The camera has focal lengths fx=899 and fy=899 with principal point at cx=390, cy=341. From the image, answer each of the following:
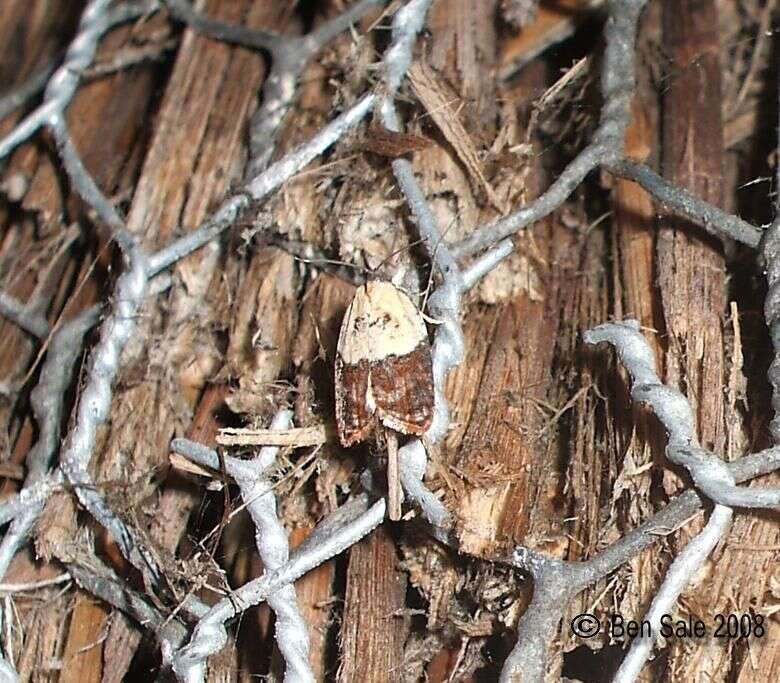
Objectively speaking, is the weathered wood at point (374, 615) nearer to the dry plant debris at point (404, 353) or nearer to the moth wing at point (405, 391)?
the dry plant debris at point (404, 353)

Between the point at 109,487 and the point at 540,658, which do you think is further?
the point at 109,487

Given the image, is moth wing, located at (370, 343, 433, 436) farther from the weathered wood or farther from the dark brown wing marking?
the weathered wood

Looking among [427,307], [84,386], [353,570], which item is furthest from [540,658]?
[84,386]

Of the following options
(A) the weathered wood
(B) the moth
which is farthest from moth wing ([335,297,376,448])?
(A) the weathered wood

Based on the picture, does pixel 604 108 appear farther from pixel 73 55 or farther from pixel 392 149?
pixel 73 55

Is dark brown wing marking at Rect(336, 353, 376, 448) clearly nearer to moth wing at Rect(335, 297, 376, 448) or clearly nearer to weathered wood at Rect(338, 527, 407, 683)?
moth wing at Rect(335, 297, 376, 448)

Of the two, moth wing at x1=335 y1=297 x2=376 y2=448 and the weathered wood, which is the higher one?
moth wing at x1=335 y1=297 x2=376 y2=448

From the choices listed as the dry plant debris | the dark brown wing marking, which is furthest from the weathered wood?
the dark brown wing marking
